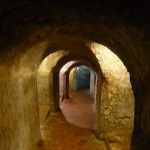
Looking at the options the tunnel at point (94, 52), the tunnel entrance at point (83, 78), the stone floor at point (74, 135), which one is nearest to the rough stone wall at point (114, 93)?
the tunnel at point (94, 52)

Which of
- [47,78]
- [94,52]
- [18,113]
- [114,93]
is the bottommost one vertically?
[18,113]

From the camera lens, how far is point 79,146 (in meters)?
5.21

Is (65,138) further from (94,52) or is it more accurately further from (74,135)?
(94,52)

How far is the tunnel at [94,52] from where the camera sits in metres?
1.66

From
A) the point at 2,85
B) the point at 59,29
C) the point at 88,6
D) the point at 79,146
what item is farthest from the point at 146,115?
the point at 79,146

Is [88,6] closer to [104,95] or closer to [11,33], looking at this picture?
[11,33]

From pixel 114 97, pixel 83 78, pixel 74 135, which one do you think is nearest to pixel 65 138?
pixel 74 135

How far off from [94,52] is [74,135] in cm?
285

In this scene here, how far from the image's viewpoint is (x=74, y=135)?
6.00 meters

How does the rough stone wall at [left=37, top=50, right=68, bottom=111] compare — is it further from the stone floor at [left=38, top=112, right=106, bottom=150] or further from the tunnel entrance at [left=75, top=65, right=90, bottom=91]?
the tunnel entrance at [left=75, top=65, right=90, bottom=91]

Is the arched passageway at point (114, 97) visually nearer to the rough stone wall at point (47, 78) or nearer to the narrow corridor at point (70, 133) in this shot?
the narrow corridor at point (70, 133)

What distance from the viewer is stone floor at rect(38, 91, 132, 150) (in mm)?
4897

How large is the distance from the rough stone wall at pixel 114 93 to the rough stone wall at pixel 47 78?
249 centimetres

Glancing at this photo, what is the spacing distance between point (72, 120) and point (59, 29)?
5.45 metres
